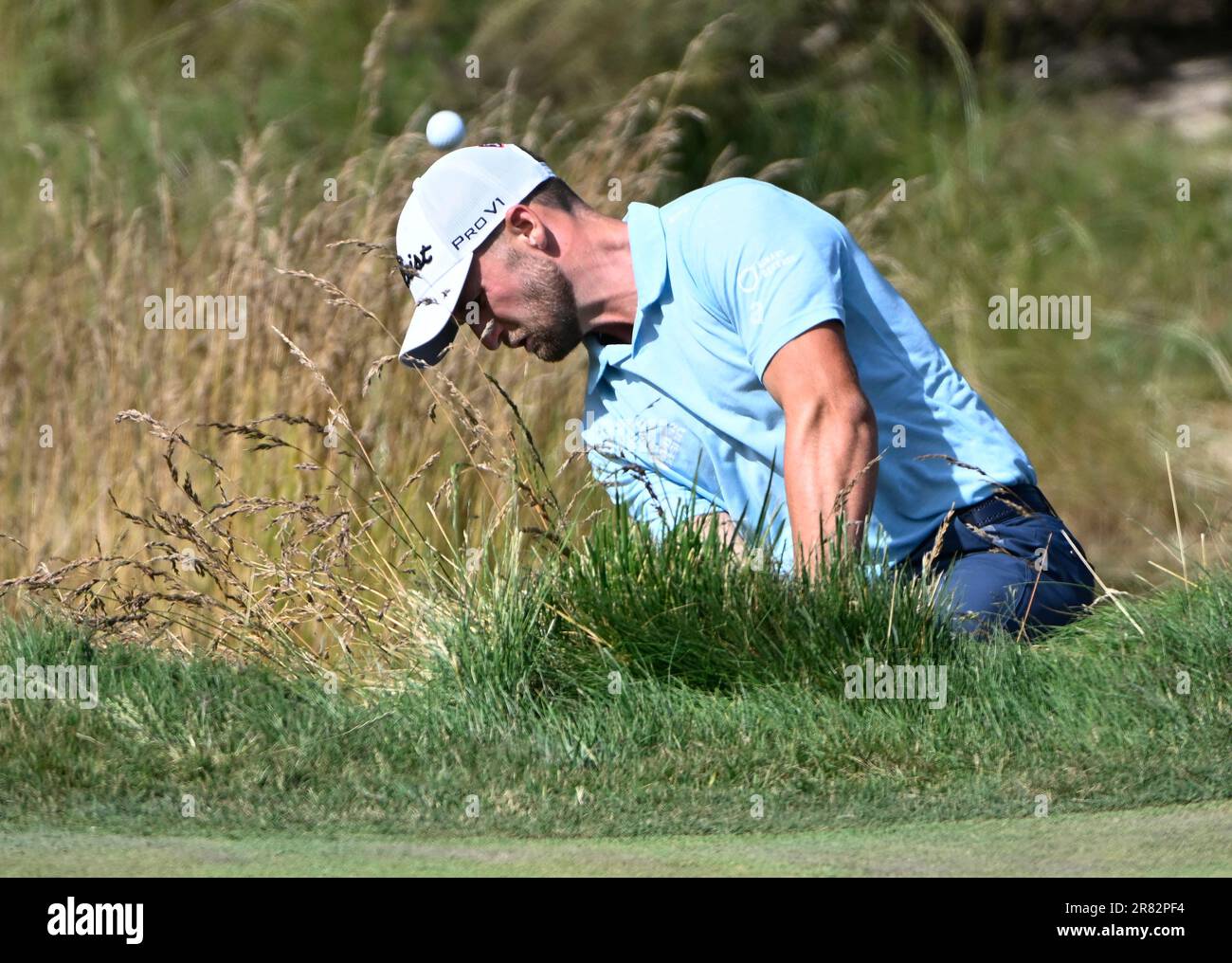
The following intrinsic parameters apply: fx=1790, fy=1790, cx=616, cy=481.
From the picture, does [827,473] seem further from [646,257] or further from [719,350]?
[646,257]

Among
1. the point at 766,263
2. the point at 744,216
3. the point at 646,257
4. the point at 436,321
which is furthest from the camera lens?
the point at 646,257

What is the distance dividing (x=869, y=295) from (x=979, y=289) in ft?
15.5

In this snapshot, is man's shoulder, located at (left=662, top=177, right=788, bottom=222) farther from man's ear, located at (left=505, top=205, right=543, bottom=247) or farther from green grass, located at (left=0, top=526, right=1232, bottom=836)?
green grass, located at (left=0, top=526, right=1232, bottom=836)

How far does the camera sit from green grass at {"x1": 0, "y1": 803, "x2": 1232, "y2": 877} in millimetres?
3314

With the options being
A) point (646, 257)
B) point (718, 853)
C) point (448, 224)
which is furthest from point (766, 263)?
point (718, 853)

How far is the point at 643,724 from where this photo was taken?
4.05m

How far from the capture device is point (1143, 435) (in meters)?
8.69

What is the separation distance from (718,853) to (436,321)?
5.53ft

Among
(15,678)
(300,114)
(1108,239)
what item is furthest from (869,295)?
(1108,239)

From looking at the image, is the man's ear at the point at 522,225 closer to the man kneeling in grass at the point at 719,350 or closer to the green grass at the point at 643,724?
the man kneeling in grass at the point at 719,350

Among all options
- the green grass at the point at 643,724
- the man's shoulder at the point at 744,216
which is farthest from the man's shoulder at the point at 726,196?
the green grass at the point at 643,724

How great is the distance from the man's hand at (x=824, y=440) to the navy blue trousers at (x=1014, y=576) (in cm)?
41

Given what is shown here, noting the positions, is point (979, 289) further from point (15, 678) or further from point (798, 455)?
point (15, 678)

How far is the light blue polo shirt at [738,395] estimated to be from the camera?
14.8 ft
